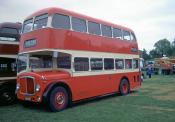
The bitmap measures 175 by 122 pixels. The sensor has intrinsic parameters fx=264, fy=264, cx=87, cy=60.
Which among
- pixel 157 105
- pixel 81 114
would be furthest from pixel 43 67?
pixel 157 105

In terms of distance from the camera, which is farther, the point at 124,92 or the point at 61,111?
the point at 124,92

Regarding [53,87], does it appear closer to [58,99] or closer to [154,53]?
[58,99]

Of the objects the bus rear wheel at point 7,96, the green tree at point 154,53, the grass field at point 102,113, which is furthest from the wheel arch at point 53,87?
the green tree at point 154,53

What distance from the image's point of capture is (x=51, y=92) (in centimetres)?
1014

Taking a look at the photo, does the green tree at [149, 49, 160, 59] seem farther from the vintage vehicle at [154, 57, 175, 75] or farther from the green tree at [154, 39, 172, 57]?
the vintage vehicle at [154, 57, 175, 75]

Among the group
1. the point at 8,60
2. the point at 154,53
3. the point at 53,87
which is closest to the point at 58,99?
the point at 53,87

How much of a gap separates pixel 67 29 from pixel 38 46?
1.42 meters

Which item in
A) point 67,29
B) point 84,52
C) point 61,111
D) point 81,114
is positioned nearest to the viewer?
point 81,114

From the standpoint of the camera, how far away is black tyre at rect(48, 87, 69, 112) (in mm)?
10146

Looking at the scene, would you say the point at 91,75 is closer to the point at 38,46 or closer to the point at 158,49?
the point at 38,46

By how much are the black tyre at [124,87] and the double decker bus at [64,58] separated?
631 millimetres

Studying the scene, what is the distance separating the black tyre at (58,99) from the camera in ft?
33.3

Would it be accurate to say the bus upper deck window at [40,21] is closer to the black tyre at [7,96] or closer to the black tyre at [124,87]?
the black tyre at [7,96]

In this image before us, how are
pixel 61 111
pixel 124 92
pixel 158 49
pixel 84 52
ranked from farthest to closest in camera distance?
pixel 158 49
pixel 124 92
pixel 84 52
pixel 61 111
